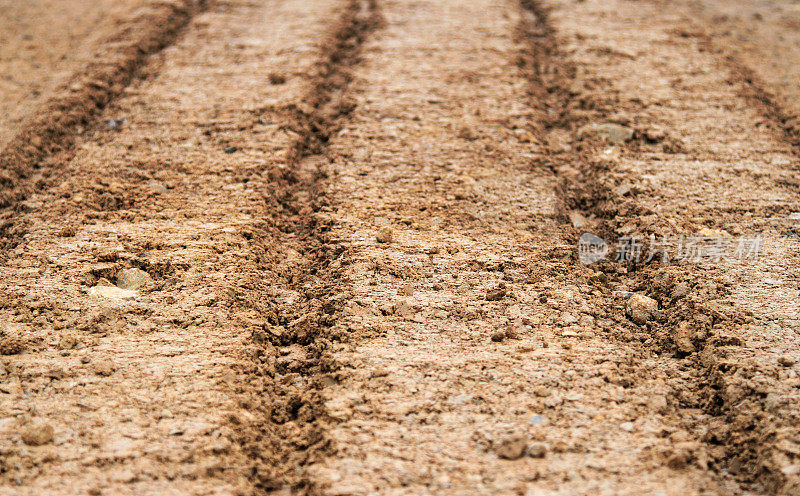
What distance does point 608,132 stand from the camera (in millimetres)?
2012

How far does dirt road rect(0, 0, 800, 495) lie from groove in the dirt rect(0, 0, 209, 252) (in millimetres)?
12

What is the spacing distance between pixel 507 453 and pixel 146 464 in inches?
28.2

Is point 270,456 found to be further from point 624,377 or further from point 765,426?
point 765,426

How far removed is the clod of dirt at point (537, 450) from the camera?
43.3 inches

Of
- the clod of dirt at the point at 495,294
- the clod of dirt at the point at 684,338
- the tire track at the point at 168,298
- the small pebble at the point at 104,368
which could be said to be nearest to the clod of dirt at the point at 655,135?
the clod of dirt at the point at 684,338

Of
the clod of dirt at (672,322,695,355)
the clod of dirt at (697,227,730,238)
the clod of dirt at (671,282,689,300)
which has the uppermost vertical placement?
the clod of dirt at (697,227,730,238)

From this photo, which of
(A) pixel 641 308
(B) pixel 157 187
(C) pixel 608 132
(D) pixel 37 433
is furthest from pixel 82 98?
(A) pixel 641 308

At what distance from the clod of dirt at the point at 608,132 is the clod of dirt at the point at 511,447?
1.27 meters

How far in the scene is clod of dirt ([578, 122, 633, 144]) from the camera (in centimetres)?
198

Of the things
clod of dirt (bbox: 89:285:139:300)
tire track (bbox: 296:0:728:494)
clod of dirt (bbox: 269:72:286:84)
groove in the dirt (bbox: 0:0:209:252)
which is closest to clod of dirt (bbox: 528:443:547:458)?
tire track (bbox: 296:0:728:494)

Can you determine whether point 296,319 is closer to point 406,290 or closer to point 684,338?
point 406,290

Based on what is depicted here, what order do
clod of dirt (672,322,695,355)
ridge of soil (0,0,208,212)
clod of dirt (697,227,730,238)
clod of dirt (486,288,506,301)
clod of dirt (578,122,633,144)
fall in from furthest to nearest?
clod of dirt (578,122,633,144)
ridge of soil (0,0,208,212)
clod of dirt (697,227,730,238)
clod of dirt (486,288,506,301)
clod of dirt (672,322,695,355)

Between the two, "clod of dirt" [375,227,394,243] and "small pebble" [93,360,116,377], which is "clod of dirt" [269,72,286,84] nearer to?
"clod of dirt" [375,227,394,243]

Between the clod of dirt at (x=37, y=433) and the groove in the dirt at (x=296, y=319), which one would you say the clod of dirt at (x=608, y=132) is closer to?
the groove in the dirt at (x=296, y=319)
